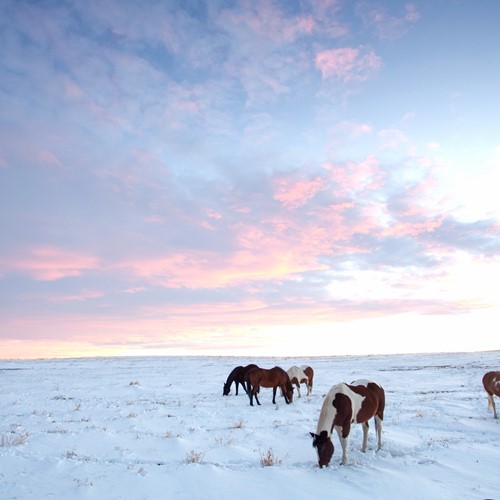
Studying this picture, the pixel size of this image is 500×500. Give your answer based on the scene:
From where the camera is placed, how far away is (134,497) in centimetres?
736

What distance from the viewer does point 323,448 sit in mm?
9062

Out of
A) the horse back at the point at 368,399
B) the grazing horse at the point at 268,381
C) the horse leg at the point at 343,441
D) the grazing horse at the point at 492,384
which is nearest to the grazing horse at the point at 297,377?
the grazing horse at the point at 268,381

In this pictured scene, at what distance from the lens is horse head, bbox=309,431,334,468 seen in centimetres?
902

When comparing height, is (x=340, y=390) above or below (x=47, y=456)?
above

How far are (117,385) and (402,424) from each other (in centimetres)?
1999

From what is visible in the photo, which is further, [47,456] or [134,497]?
[47,456]

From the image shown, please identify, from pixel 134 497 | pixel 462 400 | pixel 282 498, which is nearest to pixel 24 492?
pixel 134 497

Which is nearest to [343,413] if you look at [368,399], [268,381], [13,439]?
[368,399]

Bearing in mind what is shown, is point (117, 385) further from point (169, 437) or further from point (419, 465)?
point (419, 465)

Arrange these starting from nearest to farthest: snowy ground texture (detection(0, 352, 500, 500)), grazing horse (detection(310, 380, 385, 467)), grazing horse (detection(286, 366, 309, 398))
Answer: snowy ground texture (detection(0, 352, 500, 500)) → grazing horse (detection(310, 380, 385, 467)) → grazing horse (detection(286, 366, 309, 398))

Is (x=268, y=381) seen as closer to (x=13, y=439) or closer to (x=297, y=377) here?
(x=297, y=377)

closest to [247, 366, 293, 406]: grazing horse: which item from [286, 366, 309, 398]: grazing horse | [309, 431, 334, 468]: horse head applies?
[286, 366, 309, 398]: grazing horse

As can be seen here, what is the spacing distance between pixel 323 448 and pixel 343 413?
977 millimetres

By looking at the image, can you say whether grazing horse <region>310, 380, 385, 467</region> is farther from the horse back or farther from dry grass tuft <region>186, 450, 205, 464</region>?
dry grass tuft <region>186, 450, 205, 464</region>
